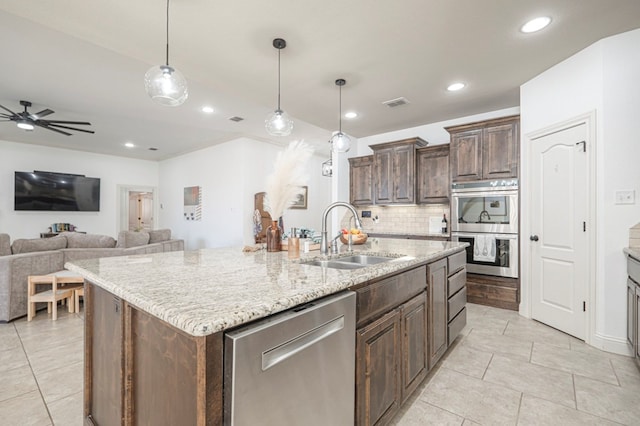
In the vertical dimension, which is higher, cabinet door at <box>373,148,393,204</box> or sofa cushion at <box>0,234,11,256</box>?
cabinet door at <box>373,148,393,204</box>

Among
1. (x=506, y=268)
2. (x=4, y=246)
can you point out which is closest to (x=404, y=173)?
(x=506, y=268)

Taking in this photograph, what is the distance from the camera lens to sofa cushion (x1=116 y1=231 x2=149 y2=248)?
14.3 feet

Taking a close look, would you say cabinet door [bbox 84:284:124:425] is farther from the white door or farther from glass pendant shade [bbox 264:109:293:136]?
the white door

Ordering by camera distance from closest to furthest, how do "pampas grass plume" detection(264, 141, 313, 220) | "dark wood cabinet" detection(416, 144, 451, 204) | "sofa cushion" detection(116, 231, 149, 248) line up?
"pampas grass plume" detection(264, 141, 313, 220) < "sofa cushion" detection(116, 231, 149, 248) < "dark wood cabinet" detection(416, 144, 451, 204)

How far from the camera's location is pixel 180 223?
25.3 feet

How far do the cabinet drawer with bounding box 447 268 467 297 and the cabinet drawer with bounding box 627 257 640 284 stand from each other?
1152 millimetres

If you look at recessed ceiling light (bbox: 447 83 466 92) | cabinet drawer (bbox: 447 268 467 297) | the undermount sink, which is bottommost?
cabinet drawer (bbox: 447 268 467 297)

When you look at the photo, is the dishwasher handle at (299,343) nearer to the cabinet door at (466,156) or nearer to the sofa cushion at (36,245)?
the cabinet door at (466,156)

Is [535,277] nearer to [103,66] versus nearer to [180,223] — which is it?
[103,66]

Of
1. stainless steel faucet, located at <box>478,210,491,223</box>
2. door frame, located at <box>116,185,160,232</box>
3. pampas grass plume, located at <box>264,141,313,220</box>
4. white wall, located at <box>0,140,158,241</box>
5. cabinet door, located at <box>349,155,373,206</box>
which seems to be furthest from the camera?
door frame, located at <box>116,185,160,232</box>

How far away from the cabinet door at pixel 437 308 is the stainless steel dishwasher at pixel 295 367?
1.00 m

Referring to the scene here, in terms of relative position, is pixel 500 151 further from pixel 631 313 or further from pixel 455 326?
pixel 455 326

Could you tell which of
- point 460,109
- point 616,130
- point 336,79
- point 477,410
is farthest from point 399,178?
point 477,410

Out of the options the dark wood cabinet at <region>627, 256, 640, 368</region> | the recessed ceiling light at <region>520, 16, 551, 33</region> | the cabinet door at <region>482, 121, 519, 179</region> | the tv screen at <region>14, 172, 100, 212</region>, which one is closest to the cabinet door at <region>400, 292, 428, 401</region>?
the dark wood cabinet at <region>627, 256, 640, 368</region>
